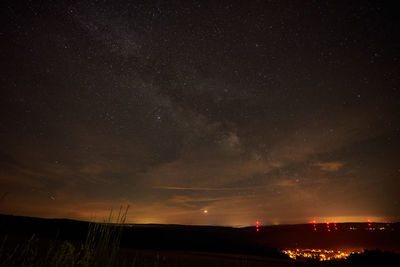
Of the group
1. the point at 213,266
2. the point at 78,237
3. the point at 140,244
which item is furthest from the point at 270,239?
the point at 213,266

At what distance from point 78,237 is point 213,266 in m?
18.9

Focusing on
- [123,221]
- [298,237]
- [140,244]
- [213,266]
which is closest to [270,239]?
[298,237]

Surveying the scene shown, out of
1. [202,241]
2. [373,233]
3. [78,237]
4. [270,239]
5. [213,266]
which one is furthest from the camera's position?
[373,233]

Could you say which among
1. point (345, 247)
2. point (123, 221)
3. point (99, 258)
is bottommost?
point (345, 247)

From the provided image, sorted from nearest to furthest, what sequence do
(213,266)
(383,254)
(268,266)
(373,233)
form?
(213,266), (268,266), (383,254), (373,233)

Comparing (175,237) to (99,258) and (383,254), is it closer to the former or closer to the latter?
(383,254)

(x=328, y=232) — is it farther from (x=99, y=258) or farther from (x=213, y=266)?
(x=99, y=258)

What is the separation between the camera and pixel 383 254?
2086cm

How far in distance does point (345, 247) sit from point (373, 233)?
1265cm

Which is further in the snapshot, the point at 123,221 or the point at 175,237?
the point at 175,237

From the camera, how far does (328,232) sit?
53.5 metres

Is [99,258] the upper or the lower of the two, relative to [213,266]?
upper

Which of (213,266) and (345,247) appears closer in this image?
(213,266)

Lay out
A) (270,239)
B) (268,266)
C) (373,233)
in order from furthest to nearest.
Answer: (373,233)
(270,239)
(268,266)
